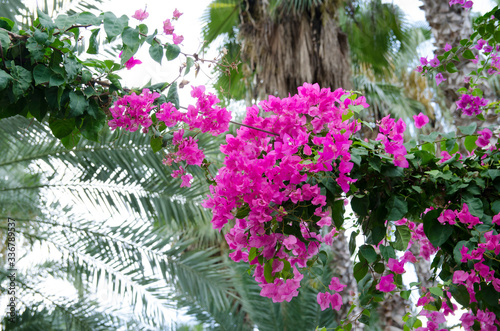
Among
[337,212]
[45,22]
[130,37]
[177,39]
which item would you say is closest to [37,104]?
[45,22]

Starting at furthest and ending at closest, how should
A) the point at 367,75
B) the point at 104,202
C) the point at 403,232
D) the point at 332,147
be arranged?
1. the point at 367,75
2. the point at 104,202
3. the point at 403,232
4. the point at 332,147

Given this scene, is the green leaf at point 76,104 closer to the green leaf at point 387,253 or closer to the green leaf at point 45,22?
the green leaf at point 45,22

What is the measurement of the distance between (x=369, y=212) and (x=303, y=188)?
0.98 ft

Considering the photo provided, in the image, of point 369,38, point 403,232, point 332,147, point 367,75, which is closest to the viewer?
point 332,147

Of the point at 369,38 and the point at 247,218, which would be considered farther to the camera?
the point at 369,38

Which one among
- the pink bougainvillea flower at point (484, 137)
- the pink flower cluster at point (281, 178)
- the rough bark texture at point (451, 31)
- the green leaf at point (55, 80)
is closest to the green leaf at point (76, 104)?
the green leaf at point (55, 80)

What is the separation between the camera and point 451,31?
3.54 metres

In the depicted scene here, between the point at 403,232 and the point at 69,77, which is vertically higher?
the point at 69,77

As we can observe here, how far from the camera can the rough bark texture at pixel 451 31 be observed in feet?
11.1

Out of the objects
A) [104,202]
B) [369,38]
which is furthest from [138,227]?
[369,38]

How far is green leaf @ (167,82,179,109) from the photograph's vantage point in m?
1.33

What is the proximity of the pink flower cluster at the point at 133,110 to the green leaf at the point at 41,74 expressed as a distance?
19cm

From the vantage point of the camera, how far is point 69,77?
1.21m

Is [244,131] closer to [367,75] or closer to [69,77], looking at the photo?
[69,77]
